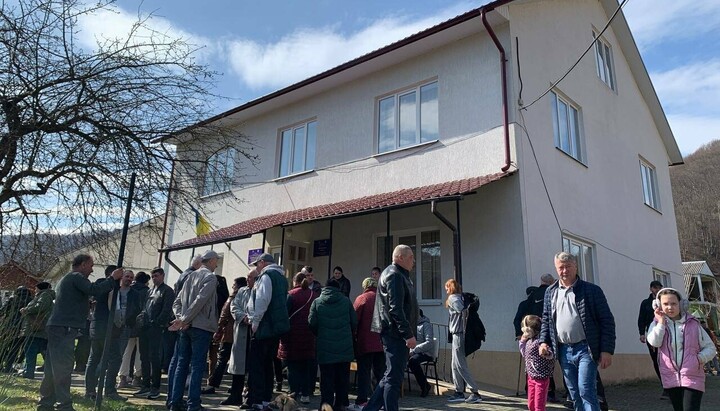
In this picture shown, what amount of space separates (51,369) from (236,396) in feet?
7.01

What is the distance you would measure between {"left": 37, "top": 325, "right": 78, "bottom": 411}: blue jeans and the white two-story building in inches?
95.8

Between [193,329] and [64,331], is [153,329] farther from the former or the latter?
[193,329]

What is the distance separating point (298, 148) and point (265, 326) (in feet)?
26.9

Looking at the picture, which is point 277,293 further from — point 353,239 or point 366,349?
point 353,239

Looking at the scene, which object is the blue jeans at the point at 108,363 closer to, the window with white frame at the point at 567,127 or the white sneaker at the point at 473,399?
the white sneaker at the point at 473,399

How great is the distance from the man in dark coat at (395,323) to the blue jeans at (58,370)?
336 cm

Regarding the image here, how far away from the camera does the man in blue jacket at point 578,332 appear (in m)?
4.70

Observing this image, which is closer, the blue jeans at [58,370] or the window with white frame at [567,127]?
the blue jeans at [58,370]

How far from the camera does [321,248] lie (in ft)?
40.1

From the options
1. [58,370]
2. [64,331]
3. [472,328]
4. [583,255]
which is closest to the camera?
[58,370]

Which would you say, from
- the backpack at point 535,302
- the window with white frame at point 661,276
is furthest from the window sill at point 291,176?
the window with white frame at point 661,276

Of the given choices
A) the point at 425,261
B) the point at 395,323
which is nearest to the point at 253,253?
the point at 425,261

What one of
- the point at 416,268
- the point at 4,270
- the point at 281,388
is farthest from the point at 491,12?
the point at 4,270

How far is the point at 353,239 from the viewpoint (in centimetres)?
1167
